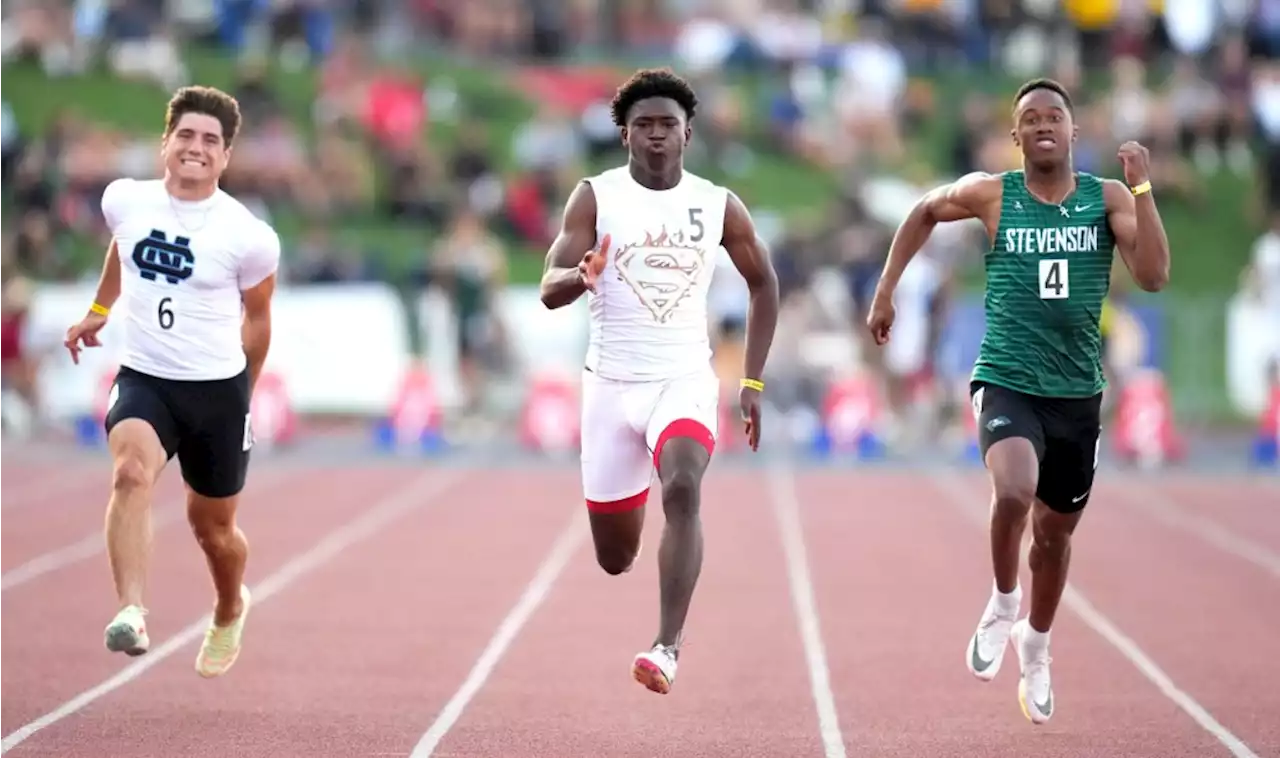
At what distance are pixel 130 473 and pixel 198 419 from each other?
407 mm

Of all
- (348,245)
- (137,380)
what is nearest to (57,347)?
(348,245)

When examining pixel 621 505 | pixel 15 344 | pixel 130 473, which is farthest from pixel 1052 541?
pixel 15 344

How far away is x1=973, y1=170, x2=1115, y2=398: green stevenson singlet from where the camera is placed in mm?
7531

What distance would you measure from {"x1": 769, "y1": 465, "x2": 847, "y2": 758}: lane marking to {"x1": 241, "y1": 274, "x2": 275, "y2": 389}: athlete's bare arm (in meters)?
2.51

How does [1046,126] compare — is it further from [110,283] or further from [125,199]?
[110,283]

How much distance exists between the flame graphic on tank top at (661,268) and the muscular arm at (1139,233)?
1.44m

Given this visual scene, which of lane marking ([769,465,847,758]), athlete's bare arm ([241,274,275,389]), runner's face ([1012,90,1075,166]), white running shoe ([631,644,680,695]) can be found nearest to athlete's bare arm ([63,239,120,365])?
athlete's bare arm ([241,274,275,389])

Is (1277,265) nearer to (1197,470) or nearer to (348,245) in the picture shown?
(1197,470)

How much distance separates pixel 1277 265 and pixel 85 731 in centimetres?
1586

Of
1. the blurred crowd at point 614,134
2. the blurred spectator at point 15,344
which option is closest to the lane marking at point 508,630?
the blurred crowd at point 614,134

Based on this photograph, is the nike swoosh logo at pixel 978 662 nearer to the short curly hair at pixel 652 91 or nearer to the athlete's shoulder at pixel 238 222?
the short curly hair at pixel 652 91

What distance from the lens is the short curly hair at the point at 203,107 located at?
7.98 m

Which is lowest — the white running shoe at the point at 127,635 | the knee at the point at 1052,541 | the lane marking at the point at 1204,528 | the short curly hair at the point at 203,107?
the lane marking at the point at 1204,528

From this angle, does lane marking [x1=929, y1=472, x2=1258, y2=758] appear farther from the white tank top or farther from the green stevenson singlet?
the white tank top
